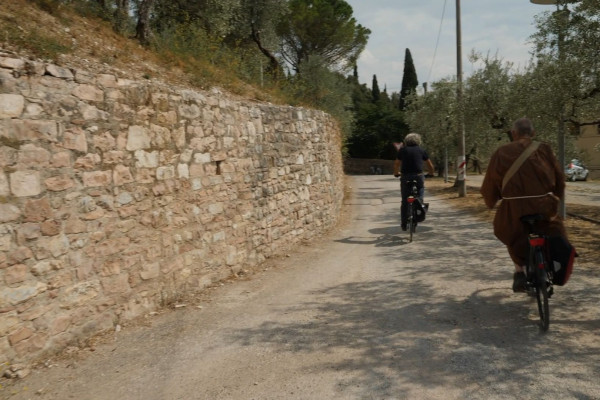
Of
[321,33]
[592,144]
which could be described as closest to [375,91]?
[592,144]

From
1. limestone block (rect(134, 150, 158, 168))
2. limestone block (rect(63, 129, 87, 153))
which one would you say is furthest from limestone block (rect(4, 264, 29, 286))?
limestone block (rect(134, 150, 158, 168))

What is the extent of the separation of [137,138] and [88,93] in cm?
72

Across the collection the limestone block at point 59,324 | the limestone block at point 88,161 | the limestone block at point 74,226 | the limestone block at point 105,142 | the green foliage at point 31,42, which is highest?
the green foliage at point 31,42

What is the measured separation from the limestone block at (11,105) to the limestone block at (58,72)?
0.39 m

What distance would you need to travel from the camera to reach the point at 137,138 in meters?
5.01

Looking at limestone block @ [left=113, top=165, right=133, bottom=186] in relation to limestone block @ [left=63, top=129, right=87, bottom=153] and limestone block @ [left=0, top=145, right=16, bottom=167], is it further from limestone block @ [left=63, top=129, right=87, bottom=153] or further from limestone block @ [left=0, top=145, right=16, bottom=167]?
limestone block @ [left=0, top=145, right=16, bottom=167]

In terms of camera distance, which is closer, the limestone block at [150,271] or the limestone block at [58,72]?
the limestone block at [58,72]

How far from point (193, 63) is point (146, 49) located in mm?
890

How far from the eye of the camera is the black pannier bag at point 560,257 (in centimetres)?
424

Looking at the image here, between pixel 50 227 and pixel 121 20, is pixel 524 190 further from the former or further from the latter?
pixel 121 20

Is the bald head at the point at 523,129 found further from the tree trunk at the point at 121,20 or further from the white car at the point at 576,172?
the white car at the point at 576,172

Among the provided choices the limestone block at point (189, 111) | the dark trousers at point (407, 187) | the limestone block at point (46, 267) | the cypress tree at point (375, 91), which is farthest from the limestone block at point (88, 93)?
the cypress tree at point (375, 91)

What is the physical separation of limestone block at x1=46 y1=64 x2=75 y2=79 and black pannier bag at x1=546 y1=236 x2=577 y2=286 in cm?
442

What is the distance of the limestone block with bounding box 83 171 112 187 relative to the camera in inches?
171
